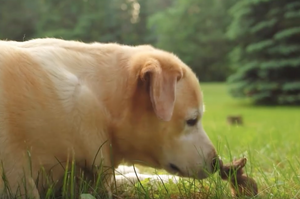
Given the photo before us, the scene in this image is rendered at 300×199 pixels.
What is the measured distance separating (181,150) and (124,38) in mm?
29653

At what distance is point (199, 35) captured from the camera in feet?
98.7

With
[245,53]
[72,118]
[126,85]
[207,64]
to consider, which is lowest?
[207,64]

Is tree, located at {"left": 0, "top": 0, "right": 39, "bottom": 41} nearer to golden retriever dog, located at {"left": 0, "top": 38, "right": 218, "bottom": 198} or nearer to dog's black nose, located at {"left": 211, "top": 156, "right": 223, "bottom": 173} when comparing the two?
golden retriever dog, located at {"left": 0, "top": 38, "right": 218, "bottom": 198}

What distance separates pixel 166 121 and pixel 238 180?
502 millimetres

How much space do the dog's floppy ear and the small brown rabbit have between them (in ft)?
1.54

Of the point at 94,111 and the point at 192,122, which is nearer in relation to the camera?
the point at 94,111

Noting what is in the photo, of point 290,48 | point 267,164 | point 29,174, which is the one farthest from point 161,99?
point 290,48

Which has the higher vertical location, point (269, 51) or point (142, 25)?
point (269, 51)

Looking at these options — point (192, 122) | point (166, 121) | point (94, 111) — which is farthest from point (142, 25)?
point (94, 111)

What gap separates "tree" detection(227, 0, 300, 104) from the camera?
15617 millimetres

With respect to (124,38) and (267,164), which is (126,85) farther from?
(124,38)

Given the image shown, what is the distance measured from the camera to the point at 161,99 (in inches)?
82.7

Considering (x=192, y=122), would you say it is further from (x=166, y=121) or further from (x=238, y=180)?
(x=238, y=180)

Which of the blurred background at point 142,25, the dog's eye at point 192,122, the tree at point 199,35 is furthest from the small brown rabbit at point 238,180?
the tree at point 199,35
